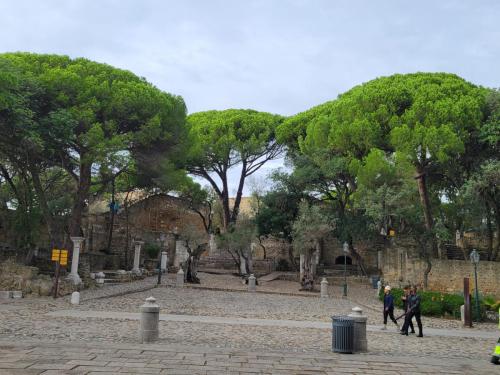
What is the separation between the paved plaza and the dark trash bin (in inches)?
11.2

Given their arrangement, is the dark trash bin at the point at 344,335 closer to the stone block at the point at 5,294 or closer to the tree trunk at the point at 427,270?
the stone block at the point at 5,294

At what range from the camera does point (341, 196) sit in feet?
102

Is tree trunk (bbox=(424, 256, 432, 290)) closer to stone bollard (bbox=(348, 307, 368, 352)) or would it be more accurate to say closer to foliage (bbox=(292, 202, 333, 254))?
foliage (bbox=(292, 202, 333, 254))

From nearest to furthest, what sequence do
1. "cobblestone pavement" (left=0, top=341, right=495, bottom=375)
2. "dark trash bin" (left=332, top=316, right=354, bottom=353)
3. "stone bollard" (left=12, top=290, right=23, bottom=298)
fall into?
"cobblestone pavement" (left=0, top=341, right=495, bottom=375) → "dark trash bin" (left=332, top=316, right=354, bottom=353) → "stone bollard" (left=12, top=290, right=23, bottom=298)

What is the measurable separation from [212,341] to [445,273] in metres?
19.2

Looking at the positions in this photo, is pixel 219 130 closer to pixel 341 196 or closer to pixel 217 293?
pixel 341 196

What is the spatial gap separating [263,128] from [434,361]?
106ft

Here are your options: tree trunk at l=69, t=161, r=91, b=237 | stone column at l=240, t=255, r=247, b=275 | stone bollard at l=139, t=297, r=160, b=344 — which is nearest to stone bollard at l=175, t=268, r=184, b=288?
tree trunk at l=69, t=161, r=91, b=237

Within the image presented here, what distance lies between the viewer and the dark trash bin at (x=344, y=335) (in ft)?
27.6

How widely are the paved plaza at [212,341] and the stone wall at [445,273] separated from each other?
848cm

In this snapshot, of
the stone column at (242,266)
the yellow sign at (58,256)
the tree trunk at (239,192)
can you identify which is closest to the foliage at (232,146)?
the tree trunk at (239,192)

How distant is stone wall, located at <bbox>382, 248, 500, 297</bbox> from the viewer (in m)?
23.9

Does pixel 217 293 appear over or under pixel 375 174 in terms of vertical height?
under

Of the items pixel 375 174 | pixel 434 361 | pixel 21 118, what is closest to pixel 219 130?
pixel 375 174
